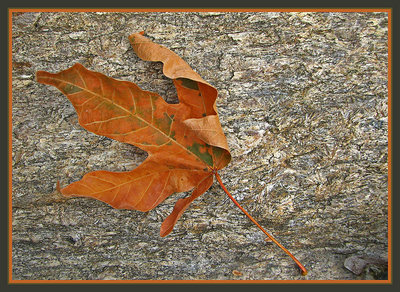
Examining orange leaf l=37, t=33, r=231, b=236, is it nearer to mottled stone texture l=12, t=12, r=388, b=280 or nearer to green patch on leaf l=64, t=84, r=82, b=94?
green patch on leaf l=64, t=84, r=82, b=94

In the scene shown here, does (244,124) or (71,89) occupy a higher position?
(71,89)

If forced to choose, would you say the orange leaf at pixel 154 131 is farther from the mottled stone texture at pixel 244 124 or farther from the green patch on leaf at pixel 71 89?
the mottled stone texture at pixel 244 124

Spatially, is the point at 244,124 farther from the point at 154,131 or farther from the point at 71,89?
the point at 71,89

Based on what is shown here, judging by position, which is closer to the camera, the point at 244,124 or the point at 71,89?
the point at 71,89

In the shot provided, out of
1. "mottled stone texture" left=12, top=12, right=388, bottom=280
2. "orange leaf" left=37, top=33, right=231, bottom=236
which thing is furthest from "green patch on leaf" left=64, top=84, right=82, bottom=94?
"mottled stone texture" left=12, top=12, right=388, bottom=280

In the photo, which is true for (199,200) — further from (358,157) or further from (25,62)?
(25,62)

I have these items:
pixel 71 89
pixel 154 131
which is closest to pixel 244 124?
pixel 154 131
